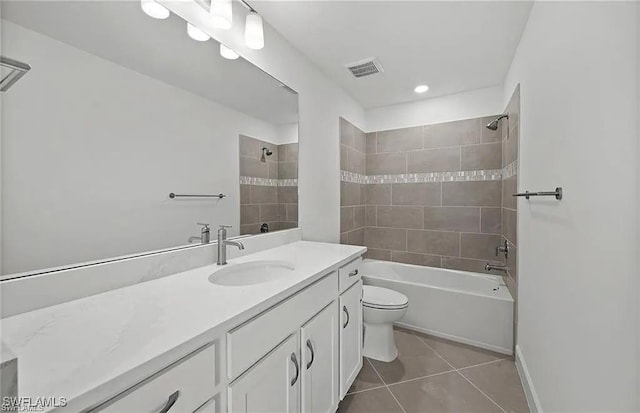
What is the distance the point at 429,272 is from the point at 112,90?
9.78 feet

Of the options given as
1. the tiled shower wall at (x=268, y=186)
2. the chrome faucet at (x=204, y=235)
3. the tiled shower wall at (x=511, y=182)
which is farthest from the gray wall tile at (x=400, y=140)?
the chrome faucet at (x=204, y=235)

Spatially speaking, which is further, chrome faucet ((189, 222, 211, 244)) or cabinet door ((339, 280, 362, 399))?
cabinet door ((339, 280, 362, 399))

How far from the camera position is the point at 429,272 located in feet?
9.43

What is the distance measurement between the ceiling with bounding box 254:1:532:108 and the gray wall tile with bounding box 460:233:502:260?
1556 mm

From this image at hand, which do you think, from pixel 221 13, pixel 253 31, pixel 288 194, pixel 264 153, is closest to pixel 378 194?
pixel 288 194

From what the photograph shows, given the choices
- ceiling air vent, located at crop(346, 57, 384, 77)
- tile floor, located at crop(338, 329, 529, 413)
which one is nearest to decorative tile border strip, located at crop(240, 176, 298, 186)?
ceiling air vent, located at crop(346, 57, 384, 77)

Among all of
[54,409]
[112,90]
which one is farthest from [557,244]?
[112,90]

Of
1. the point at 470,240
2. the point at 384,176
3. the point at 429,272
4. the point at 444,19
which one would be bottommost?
the point at 429,272

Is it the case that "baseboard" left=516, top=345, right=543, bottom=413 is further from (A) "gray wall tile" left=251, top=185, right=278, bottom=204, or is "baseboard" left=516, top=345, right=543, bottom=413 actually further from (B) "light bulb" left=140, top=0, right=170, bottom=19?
(B) "light bulb" left=140, top=0, right=170, bottom=19

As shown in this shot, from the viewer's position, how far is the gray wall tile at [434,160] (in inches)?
112

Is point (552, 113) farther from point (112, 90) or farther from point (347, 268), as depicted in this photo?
point (112, 90)

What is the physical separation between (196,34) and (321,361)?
5.63ft

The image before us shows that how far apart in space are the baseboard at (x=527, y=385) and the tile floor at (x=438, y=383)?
0.04 m

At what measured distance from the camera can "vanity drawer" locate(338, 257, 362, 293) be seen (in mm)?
1462
